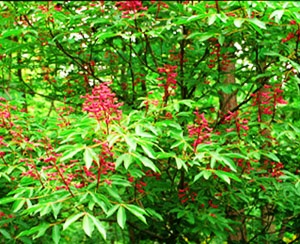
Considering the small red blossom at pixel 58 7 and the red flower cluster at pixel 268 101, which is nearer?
the red flower cluster at pixel 268 101

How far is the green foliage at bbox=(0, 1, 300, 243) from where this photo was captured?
2363 millimetres

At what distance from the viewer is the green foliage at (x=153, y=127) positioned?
2363 mm

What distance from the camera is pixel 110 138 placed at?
207cm

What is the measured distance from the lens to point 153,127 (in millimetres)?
2428

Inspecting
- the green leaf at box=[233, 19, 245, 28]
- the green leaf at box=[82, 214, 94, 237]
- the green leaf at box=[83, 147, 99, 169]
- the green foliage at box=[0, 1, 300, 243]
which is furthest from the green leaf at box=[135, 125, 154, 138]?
the green leaf at box=[233, 19, 245, 28]

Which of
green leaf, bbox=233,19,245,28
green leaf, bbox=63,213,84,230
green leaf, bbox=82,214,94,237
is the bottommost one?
green leaf, bbox=82,214,94,237

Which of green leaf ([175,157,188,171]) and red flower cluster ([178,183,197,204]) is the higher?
green leaf ([175,157,188,171])

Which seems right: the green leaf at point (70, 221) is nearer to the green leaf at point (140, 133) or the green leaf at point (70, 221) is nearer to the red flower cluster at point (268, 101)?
the green leaf at point (140, 133)

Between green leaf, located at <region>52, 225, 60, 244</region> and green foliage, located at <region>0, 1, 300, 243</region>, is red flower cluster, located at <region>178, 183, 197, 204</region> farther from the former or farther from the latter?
green leaf, located at <region>52, 225, 60, 244</region>

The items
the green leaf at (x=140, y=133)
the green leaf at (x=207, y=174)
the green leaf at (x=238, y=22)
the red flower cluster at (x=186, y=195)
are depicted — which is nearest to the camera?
the green leaf at (x=140, y=133)

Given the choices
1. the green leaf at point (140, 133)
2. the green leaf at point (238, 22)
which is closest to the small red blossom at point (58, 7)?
the green leaf at point (238, 22)

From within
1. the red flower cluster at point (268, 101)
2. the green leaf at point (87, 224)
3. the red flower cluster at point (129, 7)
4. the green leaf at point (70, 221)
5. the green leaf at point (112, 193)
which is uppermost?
the red flower cluster at point (129, 7)

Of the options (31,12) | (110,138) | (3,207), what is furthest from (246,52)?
(3,207)

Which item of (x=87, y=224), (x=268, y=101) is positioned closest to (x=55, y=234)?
(x=87, y=224)
